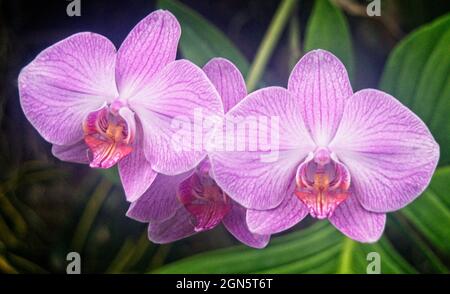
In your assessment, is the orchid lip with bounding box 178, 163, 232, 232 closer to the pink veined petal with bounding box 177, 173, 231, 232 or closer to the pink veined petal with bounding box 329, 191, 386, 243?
the pink veined petal with bounding box 177, 173, 231, 232

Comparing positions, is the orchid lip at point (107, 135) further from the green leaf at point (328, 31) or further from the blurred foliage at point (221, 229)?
the green leaf at point (328, 31)

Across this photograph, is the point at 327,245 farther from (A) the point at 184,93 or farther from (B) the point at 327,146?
(A) the point at 184,93

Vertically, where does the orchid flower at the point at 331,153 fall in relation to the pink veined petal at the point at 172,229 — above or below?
above

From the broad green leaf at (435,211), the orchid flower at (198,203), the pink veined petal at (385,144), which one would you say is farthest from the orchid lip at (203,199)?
the broad green leaf at (435,211)

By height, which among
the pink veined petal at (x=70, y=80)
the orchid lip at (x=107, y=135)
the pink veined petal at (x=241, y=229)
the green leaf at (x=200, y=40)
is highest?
the green leaf at (x=200, y=40)

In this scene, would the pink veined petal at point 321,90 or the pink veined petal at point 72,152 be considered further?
the pink veined petal at point 72,152

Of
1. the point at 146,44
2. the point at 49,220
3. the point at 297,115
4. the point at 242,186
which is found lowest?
the point at 49,220

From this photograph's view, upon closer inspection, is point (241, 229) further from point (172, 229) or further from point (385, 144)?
Answer: point (385, 144)
